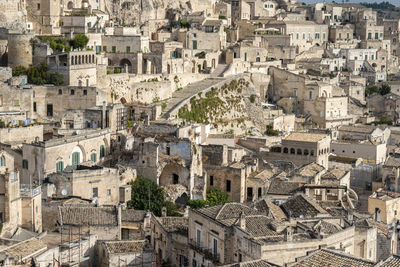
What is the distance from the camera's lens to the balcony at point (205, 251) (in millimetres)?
31428

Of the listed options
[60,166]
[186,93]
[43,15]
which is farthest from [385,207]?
[43,15]

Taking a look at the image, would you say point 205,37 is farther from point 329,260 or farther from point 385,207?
point 329,260

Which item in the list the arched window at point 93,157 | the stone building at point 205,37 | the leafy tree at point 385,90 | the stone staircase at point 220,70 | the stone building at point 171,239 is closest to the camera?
the stone building at point 171,239

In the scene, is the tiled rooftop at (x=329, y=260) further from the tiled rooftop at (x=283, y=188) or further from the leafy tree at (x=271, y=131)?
the leafy tree at (x=271, y=131)

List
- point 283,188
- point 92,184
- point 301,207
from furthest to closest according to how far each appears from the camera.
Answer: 1. point 283,188
2. point 92,184
3. point 301,207

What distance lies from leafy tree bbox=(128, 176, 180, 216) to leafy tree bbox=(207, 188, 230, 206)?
91.1 inches

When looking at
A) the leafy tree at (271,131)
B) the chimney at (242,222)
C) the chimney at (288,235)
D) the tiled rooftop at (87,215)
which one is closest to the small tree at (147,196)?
the tiled rooftop at (87,215)

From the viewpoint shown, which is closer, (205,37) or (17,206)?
(17,206)

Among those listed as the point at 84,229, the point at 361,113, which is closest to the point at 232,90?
the point at 361,113

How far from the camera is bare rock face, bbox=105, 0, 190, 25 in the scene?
71.2m

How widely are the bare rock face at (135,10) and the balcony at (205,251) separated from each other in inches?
1608

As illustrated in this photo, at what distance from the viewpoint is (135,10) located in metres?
72.6

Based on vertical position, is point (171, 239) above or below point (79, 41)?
below

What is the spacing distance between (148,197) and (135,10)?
34.5 meters
